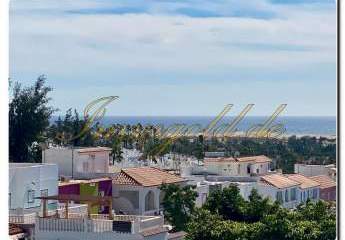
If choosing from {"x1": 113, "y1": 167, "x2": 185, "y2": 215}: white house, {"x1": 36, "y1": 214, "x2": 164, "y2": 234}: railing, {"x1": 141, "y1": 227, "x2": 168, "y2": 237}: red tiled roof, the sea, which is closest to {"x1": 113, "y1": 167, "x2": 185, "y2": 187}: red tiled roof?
{"x1": 113, "y1": 167, "x2": 185, "y2": 215}: white house

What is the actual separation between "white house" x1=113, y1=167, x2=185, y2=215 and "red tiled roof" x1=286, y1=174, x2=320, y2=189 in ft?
3.80

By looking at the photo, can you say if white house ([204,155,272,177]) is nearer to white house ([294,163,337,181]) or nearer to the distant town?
the distant town

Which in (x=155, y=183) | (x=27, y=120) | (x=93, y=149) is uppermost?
(x=27, y=120)

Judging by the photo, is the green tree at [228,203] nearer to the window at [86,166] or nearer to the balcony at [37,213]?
the balcony at [37,213]

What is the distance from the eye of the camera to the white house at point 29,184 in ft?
18.6

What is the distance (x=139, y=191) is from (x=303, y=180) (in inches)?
65.7

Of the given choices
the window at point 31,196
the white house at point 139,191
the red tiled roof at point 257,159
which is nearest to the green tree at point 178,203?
the white house at point 139,191

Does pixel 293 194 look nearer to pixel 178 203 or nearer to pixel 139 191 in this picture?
pixel 178 203

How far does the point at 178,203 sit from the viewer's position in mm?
6934

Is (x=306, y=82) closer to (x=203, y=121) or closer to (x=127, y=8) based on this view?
(x=203, y=121)

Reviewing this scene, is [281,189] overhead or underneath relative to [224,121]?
underneath

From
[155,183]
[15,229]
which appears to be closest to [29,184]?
[15,229]

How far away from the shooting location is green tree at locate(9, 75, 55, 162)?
7.17m

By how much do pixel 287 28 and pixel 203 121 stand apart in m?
1.42
